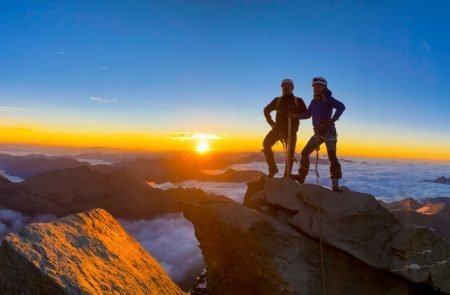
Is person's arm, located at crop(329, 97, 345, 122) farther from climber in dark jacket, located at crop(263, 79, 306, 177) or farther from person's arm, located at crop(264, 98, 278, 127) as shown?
person's arm, located at crop(264, 98, 278, 127)

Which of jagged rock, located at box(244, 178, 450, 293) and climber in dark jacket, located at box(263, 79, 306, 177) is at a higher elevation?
climber in dark jacket, located at box(263, 79, 306, 177)

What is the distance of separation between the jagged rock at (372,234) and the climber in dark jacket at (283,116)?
89.3 inches

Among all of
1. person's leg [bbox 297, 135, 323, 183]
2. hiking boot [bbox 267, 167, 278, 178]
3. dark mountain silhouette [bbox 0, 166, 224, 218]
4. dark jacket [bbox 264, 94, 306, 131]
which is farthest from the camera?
dark mountain silhouette [bbox 0, 166, 224, 218]

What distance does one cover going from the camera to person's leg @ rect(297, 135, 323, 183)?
45.1ft

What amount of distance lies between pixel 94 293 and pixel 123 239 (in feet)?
8.42

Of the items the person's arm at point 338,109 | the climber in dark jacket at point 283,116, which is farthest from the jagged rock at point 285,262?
the person's arm at point 338,109

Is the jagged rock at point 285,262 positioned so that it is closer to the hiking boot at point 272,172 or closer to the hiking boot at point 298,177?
the hiking boot at point 298,177

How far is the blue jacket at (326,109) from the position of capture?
12.9 m

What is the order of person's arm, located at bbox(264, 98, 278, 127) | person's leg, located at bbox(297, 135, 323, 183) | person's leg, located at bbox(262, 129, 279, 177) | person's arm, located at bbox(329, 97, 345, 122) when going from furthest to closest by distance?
person's leg, located at bbox(262, 129, 279, 177)
person's arm, located at bbox(264, 98, 278, 127)
person's leg, located at bbox(297, 135, 323, 183)
person's arm, located at bbox(329, 97, 345, 122)

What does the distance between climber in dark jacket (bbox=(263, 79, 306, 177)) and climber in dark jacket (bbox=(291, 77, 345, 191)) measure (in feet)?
Result: 1.90

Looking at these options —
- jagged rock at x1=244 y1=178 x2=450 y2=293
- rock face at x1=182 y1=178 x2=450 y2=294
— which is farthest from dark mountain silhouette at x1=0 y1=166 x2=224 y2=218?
jagged rock at x1=244 y1=178 x2=450 y2=293

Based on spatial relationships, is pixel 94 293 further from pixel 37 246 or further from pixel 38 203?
pixel 38 203

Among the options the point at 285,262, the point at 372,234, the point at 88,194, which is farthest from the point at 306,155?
the point at 88,194

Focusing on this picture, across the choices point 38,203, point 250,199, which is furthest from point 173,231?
point 250,199
